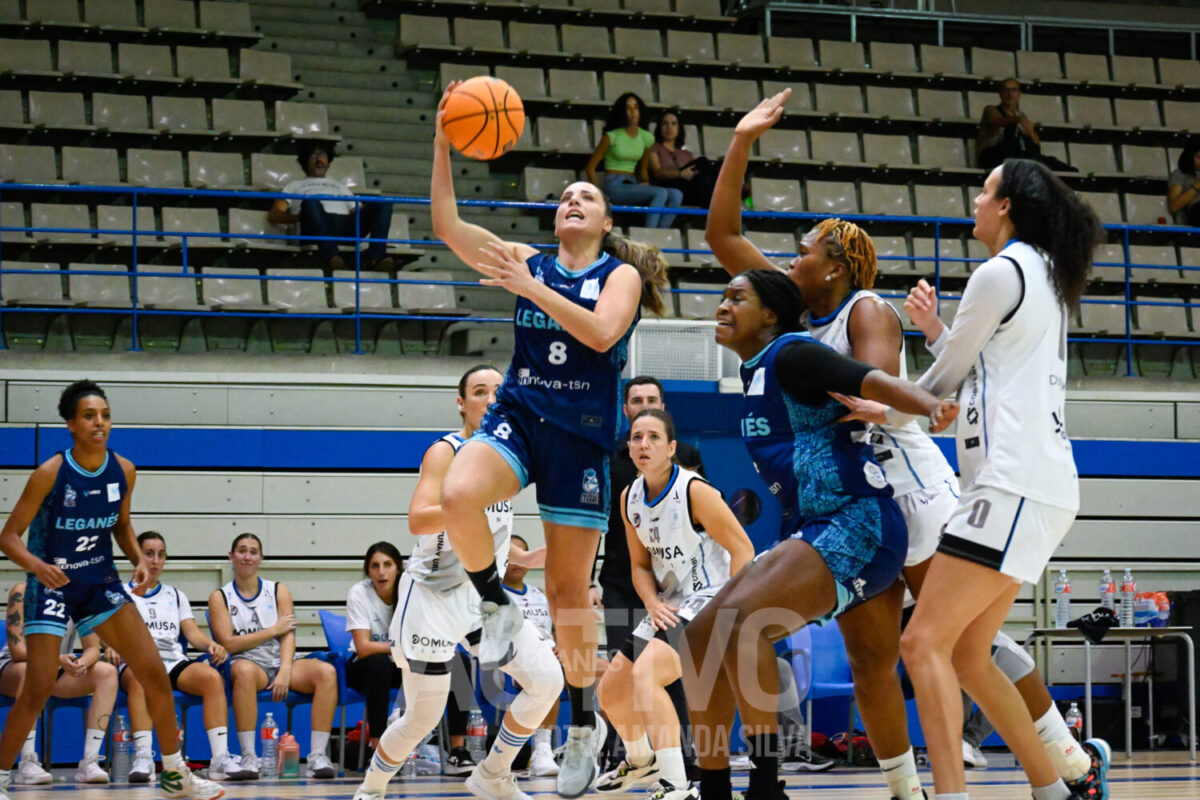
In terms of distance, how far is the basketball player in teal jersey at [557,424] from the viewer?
465cm

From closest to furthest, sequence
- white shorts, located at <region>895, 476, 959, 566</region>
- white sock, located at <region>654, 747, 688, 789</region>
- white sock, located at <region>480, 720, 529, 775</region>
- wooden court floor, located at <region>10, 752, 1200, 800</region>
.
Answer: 1. white shorts, located at <region>895, 476, 959, 566</region>
2. white sock, located at <region>654, 747, 688, 789</region>
3. white sock, located at <region>480, 720, 529, 775</region>
4. wooden court floor, located at <region>10, 752, 1200, 800</region>

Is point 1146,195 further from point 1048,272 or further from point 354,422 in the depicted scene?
point 1048,272

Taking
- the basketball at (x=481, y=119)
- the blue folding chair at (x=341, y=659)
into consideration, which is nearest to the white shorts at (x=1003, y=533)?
the basketball at (x=481, y=119)

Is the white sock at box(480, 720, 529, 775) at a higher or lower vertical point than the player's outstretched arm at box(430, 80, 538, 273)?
lower

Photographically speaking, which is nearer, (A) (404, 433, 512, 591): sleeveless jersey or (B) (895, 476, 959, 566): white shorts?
(B) (895, 476, 959, 566): white shorts

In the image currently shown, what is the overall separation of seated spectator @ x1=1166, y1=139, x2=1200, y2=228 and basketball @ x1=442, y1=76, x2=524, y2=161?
33.4 ft

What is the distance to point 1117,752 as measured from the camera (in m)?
9.55

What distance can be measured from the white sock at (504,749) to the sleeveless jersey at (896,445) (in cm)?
211

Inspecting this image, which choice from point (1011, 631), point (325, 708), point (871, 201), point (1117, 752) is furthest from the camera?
point (871, 201)

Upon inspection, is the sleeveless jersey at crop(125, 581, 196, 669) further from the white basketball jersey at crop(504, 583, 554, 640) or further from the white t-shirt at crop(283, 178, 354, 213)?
the white t-shirt at crop(283, 178, 354, 213)

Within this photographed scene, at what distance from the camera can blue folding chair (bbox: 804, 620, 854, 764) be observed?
870 centimetres

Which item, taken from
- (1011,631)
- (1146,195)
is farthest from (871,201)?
(1011,631)

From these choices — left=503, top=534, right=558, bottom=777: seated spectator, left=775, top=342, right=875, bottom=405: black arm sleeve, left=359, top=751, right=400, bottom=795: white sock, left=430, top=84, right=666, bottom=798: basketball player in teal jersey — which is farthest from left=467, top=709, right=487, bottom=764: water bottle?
left=775, top=342, right=875, bottom=405: black arm sleeve

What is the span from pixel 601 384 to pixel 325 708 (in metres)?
4.51
